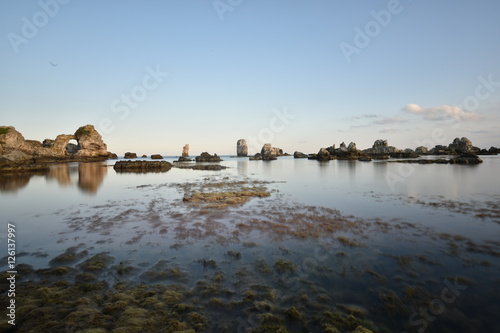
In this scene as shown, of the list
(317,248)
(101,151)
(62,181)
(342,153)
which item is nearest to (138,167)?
(62,181)

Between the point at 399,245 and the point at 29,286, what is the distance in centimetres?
1296

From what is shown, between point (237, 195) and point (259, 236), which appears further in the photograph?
point (237, 195)

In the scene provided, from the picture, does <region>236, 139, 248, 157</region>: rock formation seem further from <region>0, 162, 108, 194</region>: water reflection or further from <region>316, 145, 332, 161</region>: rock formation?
<region>0, 162, 108, 194</region>: water reflection

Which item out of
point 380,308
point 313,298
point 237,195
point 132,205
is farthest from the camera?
point 237,195

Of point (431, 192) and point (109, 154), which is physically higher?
point (109, 154)

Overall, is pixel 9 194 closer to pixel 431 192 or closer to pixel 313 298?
pixel 313 298

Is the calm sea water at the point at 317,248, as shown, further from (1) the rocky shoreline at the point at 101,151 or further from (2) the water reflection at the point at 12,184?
(1) the rocky shoreline at the point at 101,151

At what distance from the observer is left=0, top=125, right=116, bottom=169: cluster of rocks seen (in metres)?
67.3

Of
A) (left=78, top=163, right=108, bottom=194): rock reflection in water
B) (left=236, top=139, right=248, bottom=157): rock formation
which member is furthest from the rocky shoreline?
(left=236, top=139, right=248, bottom=157): rock formation

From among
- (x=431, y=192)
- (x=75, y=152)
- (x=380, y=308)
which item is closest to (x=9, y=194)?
(x=380, y=308)

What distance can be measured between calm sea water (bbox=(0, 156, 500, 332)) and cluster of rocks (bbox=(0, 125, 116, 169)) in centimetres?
7127

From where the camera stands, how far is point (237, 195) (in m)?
21.2

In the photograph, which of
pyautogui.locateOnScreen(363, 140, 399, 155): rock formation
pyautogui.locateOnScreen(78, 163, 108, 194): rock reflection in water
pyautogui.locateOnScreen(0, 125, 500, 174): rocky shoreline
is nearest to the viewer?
pyautogui.locateOnScreen(78, 163, 108, 194): rock reflection in water

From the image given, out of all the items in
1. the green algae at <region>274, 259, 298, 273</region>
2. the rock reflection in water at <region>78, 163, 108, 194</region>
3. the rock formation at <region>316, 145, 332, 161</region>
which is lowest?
the green algae at <region>274, 259, 298, 273</region>
